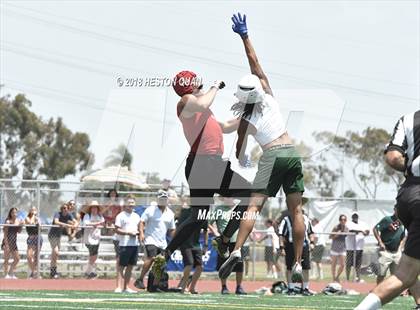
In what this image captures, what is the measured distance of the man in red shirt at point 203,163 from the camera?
11.4 meters

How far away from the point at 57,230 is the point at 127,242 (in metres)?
4.39

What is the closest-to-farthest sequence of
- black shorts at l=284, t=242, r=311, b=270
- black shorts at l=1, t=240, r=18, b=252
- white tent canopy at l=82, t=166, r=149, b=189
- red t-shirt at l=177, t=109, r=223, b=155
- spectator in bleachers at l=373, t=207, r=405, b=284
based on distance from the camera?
1. red t-shirt at l=177, t=109, r=223, b=155
2. spectator in bleachers at l=373, t=207, r=405, b=284
3. black shorts at l=284, t=242, r=311, b=270
4. black shorts at l=1, t=240, r=18, b=252
5. white tent canopy at l=82, t=166, r=149, b=189

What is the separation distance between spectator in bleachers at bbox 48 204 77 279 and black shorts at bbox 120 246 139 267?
12.4 feet

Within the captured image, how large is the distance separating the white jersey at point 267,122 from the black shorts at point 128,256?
9805 mm

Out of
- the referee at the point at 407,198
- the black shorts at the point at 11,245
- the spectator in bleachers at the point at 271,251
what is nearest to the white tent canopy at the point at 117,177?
the spectator in bleachers at the point at 271,251

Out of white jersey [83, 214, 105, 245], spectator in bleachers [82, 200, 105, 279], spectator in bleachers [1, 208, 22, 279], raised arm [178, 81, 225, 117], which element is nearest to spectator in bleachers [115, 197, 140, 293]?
spectator in bleachers [82, 200, 105, 279]

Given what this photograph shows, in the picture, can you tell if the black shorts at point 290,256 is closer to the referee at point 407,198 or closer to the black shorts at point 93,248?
the black shorts at point 93,248

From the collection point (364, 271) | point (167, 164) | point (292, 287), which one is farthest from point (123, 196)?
point (292, 287)

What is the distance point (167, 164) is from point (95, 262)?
3.27 m

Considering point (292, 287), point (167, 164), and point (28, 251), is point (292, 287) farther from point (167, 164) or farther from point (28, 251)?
point (28, 251)

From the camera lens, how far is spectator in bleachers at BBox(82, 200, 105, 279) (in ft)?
80.1

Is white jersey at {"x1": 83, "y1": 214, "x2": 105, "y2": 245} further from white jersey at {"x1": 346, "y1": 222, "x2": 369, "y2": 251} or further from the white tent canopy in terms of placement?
white jersey at {"x1": 346, "y1": 222, "x2": 369, "y2": 251}

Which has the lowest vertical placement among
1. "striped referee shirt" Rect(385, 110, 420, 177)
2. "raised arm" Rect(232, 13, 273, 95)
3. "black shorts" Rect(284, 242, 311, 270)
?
"black shorts" Rect(284, 242, 311, 270)

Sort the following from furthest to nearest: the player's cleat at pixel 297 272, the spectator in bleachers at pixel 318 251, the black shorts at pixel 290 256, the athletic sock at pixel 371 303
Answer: the spectator in bleachers at pixel 318 251, the black shorts at pixel 290 256, the player's cleat at pixel 297 272, the athletic sock at pixel 371 303
